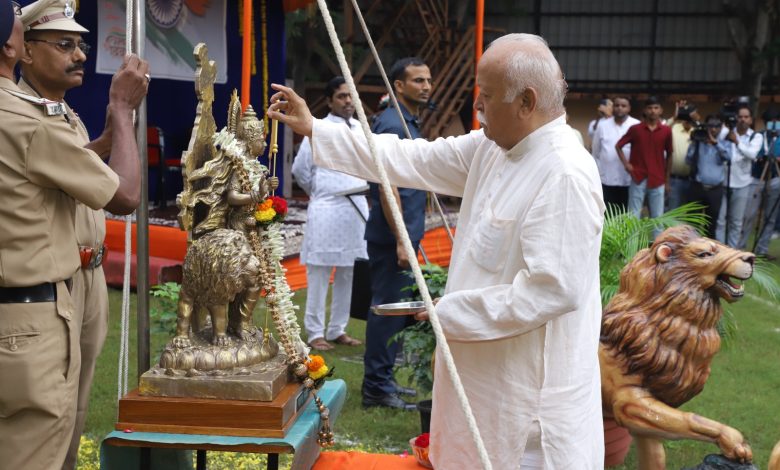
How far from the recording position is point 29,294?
2.48 metres

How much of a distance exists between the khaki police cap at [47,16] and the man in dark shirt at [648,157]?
8032 mm

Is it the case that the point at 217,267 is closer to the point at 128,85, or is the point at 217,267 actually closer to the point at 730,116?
the point at 128,85

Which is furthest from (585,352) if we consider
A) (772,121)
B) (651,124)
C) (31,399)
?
(772,121)

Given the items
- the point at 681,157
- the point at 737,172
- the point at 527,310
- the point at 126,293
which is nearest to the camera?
the point at 527,310

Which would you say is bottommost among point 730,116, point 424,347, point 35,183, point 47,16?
point 424,347

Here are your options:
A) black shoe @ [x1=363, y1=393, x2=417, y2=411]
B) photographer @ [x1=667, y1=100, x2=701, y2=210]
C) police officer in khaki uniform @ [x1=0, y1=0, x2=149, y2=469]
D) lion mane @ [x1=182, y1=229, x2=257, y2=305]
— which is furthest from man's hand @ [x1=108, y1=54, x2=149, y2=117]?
photographer @ [x1=667, y1=100, x2=701, y2=210]

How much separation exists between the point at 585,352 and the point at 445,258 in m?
7.17

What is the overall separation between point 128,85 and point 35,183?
439 mm

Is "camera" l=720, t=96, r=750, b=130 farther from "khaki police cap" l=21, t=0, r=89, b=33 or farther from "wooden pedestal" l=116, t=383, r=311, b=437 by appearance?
"khaki police cap" l=21, t=0, r=89, b=33

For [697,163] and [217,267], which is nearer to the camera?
[217,267]

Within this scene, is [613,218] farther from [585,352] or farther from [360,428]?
[585,352]

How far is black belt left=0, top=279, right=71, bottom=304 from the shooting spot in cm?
246

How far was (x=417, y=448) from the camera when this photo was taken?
364cm

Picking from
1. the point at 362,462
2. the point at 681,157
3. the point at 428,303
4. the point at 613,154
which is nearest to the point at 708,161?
the point at 681,157
